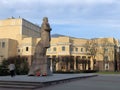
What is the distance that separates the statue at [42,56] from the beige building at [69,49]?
55.0 metres

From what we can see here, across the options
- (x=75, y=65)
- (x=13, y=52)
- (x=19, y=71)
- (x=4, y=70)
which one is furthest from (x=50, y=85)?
(x=13, y=52)

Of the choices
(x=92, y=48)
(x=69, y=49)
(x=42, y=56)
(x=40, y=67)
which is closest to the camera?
(x=40, y=67)

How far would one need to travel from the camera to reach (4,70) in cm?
3403

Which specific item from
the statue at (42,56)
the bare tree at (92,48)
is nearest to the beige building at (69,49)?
the bare tree at (92,48)

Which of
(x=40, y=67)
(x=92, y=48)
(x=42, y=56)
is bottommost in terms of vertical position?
(x=40, y=67)

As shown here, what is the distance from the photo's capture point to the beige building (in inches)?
3568

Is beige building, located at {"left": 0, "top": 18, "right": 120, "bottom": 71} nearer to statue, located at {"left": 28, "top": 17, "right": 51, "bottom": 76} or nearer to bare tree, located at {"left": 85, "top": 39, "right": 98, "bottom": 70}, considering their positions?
bare tree, located at {"left": 85, "top": 39, "right": 98, "bottom": 70}

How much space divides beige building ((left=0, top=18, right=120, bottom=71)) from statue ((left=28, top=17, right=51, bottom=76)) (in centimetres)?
5502

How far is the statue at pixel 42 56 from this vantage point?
28.8 metres

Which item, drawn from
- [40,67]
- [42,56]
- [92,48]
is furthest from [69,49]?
[40,67]

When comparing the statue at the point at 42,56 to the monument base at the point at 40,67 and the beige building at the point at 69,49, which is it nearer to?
the monument base at the point at 40,67

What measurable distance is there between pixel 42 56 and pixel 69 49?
67.5 meters

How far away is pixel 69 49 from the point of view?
A: 96375mm

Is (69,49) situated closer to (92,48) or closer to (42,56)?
(92,48)
